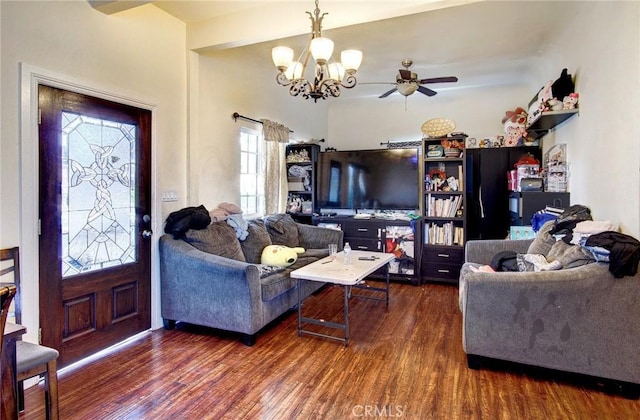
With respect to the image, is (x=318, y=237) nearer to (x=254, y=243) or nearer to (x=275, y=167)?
(x=254, y=243)

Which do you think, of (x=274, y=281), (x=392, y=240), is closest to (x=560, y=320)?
(x=274, y=281)

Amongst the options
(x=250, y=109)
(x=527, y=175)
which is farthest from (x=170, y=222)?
(x=527, y=175)

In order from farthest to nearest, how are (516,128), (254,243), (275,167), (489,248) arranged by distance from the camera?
(516,128)
(275,167)
(254,243)
(489,248)

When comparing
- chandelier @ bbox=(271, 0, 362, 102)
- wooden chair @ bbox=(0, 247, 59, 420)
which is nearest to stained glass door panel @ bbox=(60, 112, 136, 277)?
wooden chair @ bbox=(0, 247, 59, 420)

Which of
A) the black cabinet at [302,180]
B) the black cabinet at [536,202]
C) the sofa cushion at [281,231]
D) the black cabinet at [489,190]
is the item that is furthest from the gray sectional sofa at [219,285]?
the black cabinet at [489,190]

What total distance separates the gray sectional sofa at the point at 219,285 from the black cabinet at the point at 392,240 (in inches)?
53.0

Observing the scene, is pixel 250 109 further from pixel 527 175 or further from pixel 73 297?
pixel 527 175

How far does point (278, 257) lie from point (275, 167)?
5.09ft

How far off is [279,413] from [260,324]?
935 mm

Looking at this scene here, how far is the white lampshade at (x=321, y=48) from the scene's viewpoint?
2.38 metres

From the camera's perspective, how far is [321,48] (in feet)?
7.82

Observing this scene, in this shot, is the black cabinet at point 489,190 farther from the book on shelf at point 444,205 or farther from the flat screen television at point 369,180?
the flat screen television at point 369,180

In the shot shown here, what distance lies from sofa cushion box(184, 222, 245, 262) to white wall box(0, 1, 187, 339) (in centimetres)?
34

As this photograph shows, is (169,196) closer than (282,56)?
No
